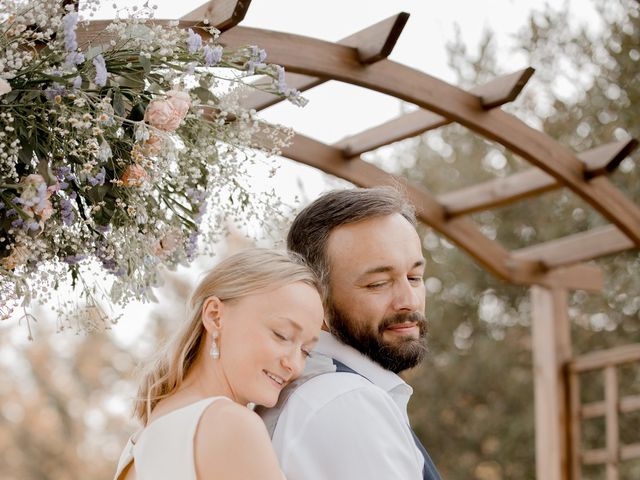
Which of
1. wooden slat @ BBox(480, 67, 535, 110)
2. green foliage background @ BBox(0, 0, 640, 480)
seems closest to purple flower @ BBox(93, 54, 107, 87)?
wooden slat @ BBox(480, 67, 535, 110)

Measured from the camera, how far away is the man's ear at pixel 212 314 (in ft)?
6.77

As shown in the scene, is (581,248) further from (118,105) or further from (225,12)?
(118,105)

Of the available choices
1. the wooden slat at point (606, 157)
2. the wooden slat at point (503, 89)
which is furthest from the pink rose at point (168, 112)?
the wooden slat at point (606, 157)

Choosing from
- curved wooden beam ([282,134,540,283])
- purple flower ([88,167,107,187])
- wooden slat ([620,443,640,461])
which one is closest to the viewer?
purple flower ([88,167,107,187])

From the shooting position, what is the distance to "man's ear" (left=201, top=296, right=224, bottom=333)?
2.06m

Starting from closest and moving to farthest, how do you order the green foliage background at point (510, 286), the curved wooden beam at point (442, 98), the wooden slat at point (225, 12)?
the wooden slat at point (225, 12), the curved wooden beam at point (442, 98), the green foliage background at point (510, 286)

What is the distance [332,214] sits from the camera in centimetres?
244

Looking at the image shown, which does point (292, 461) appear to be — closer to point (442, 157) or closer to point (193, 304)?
point (193, 304)

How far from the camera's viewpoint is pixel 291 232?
257 cm

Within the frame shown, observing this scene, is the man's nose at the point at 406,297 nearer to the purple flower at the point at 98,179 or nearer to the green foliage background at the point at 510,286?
the purple flower at the point at 98,179

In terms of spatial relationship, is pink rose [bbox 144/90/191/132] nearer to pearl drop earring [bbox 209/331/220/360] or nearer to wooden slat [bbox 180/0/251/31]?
pearl drop earring [bbox 209/331/220/360]

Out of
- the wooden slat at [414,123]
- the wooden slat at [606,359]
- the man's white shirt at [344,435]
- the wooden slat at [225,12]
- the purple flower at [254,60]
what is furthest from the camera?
the wooden slat at [606,359]

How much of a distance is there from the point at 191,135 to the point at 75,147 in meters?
0.38

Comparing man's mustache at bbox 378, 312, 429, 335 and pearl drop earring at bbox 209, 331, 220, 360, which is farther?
man's mustache at bbox 378, 312, 429, 335
